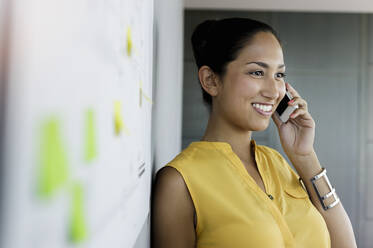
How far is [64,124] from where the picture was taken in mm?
202

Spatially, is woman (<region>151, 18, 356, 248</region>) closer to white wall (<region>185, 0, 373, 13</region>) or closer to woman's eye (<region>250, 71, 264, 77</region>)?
woman's eye (<region>250, 71, 264, 77</region>)

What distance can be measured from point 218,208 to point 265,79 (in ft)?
1.37

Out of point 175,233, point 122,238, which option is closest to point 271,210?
point 175,233

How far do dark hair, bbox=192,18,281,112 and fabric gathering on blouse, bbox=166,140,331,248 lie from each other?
10.3 inches

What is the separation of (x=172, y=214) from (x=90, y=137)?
0.59 m

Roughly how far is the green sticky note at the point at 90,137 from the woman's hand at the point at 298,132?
1034 mm

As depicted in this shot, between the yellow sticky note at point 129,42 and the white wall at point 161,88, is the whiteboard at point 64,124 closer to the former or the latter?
the yellow sticky note at point 129,42

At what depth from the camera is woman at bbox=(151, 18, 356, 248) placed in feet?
2.74

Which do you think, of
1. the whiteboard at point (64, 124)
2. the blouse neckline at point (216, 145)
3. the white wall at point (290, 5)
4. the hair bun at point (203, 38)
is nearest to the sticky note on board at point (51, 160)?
the whiteboard at point (64, 124)

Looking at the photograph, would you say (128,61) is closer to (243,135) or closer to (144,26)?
(144,26)

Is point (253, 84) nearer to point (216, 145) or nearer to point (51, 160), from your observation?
point (216, 145)

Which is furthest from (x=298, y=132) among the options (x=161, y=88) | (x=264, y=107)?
(x=161, y=88)

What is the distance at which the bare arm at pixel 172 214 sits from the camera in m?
0.82

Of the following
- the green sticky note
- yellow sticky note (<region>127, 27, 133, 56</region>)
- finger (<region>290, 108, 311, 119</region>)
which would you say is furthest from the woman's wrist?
the green sticky note
